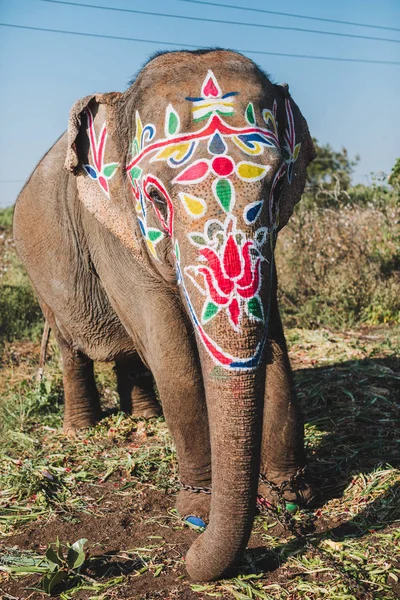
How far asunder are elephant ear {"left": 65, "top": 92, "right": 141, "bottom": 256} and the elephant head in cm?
1

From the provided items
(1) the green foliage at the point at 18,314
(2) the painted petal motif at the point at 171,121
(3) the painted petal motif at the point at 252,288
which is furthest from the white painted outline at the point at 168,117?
(1) the green foliage at the point at 18,314

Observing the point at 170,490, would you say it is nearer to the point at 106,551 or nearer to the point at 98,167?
the point at 106,551

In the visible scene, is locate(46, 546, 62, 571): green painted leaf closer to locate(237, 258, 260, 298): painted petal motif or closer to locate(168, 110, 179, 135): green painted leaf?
locate(237, 258, 260, 298): painted petal motif

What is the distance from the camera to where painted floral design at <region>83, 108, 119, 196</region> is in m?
4.03

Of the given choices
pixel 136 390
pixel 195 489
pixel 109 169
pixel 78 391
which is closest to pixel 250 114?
pixel 109 169

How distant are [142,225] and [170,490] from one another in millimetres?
1708

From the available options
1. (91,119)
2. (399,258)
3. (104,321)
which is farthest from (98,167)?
(399,258)

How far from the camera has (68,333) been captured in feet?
19.4

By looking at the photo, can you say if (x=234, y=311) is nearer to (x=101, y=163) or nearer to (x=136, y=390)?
(x=101, y=163)

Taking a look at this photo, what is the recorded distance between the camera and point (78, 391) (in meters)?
6.11

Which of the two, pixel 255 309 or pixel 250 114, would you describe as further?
pixel 250 114

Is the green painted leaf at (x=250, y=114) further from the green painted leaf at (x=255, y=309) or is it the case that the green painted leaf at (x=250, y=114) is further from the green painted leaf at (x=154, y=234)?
the green painted leaf at (x=255, y=309)

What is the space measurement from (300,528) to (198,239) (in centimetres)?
167

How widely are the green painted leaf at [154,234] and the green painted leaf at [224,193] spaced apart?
0.55 metres
